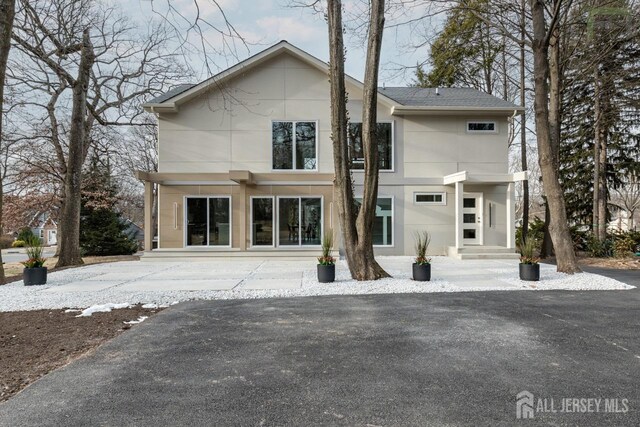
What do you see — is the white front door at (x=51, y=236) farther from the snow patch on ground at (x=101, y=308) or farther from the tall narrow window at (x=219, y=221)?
the snow patch on ground at (x=101, y=308)

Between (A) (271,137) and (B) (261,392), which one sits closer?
(B) (261,392)

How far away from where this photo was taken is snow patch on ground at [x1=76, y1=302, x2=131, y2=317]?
538 centimetres

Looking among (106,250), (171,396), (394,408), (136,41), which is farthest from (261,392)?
(106,250)

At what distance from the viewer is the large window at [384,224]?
43.0 ft

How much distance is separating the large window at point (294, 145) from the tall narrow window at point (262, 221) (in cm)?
142

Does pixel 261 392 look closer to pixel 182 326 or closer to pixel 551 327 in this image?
pixel 182 326

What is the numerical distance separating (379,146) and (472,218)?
4.46m

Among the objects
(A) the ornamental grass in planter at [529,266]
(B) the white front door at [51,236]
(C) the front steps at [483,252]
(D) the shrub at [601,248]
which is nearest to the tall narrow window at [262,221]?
(C) the front steps at [483,252]

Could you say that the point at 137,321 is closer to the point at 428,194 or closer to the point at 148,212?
the point at 148,212

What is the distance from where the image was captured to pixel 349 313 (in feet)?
17.4

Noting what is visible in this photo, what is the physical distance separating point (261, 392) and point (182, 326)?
228cm

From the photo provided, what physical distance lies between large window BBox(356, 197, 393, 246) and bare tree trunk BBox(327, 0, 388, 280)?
16.6 ft

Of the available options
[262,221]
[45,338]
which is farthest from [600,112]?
[45,338]

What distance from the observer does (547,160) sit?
8.80 meters
